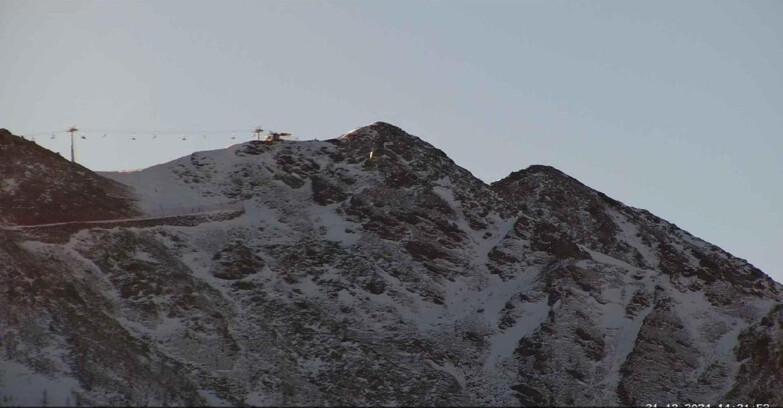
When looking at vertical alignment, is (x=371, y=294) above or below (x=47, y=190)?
below

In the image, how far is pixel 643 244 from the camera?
168 meters

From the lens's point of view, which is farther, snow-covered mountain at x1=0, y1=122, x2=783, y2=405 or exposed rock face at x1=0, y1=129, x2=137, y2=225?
exposed rock face at x1=0, y1=129, x2=137, y2=225

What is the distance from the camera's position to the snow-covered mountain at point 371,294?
132m

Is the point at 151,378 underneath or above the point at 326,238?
underneath

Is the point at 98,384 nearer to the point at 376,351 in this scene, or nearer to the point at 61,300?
the point at 61,300

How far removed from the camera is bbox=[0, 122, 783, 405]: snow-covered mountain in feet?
433

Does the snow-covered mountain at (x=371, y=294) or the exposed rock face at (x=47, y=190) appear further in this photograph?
the exposed rock face at (x=47, y=190)

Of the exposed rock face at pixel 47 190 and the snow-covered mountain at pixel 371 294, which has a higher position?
the exposed rock face at pixel 47 190

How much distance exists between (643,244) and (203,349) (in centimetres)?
4835

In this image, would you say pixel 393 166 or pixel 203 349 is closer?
pixel 203 349

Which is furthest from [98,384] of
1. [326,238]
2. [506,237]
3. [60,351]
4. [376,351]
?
[506,237]

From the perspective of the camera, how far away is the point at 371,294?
149 m

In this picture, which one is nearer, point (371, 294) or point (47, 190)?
point (371, 294)

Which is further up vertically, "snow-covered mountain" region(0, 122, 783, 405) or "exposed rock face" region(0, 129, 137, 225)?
"exposed rock face" region(0, 129, 137, 225)
